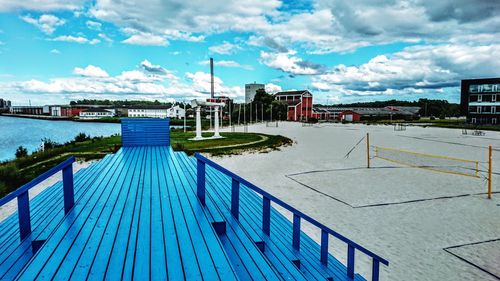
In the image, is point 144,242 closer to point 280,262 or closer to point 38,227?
point 280,262

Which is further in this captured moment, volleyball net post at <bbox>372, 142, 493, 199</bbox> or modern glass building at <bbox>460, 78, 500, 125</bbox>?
modern glass building at <bbox>460, 78, 500, 125</bbox>

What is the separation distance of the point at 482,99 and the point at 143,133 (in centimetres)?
6676

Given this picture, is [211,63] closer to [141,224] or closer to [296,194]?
[296,194]

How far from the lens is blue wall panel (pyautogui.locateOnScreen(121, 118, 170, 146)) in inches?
568

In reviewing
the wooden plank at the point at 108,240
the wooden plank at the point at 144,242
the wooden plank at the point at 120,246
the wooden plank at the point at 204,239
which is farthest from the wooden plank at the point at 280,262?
the wooden plank at the point at 108,240

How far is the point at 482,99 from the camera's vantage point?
59531 millimetres

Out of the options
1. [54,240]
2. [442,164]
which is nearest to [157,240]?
[54,240]

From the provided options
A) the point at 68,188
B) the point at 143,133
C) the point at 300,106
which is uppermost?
the point at 300,106

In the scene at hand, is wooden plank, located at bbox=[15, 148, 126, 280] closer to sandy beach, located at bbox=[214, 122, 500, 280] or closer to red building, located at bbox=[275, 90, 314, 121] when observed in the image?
sandy beach, located at bbox=[214, 122, 500, 280]

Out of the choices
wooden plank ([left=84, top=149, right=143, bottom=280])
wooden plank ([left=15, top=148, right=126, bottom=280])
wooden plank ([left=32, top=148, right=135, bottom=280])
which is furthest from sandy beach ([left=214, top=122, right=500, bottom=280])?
wooden plank ([left=15, top=148, right=126, bottom=280])

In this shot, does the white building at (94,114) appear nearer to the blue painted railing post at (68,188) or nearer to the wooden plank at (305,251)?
the wooden plank at (305,251)

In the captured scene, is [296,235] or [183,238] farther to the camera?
[296,235]

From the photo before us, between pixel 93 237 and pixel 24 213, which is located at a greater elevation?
pixel 24 213

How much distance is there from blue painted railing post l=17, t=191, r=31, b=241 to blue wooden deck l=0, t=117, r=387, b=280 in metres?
0.04
